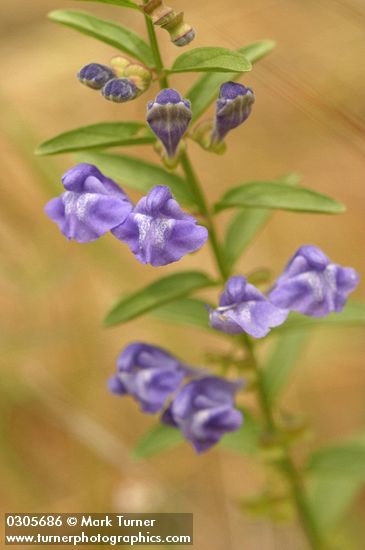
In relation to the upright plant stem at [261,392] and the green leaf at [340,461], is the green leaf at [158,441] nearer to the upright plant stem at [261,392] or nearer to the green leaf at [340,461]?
the upright plant stem at [261,392]

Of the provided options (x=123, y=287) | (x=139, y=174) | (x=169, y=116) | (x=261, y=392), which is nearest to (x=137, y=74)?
(x=169, y=116)

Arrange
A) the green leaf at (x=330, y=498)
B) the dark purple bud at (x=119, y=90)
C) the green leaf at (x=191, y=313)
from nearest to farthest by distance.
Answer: the dark purple bud at (x=119, y=90) < the green leaf at (x=191, y=313) < the green leaf at (x=330, y=498)

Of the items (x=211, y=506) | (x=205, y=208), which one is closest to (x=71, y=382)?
(x=211, y=506)

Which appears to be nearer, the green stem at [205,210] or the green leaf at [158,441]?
the green stem at [205,210]

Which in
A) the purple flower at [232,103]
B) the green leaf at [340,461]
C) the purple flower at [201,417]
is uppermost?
the purple flower at [232,103]

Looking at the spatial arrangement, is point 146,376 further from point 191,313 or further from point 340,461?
point 340,461

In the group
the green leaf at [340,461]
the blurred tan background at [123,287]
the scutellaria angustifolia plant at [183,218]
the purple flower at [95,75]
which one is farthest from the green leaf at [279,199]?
the green leaf at [340,461]
